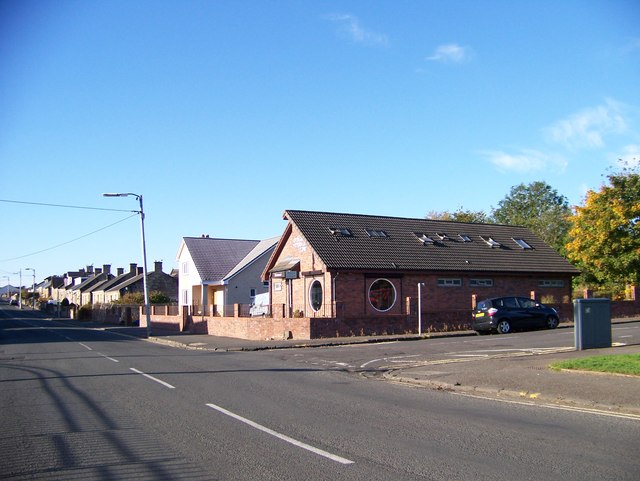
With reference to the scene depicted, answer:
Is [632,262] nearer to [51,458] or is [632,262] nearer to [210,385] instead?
[210,385]

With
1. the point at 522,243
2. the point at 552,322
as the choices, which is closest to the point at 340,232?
the point at 552,322

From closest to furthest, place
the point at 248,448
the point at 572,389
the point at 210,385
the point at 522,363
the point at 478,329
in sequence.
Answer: the point at 248,448 → the point at 572,389 → the point at 210,385 → the point at 522,363 → the point at 478,329

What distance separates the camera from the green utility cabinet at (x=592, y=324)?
17.3 metres

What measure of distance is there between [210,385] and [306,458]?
670 cm

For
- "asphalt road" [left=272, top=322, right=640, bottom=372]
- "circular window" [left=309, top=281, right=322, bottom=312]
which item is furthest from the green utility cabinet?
"circular window" [left=309, top=281, right=322, bottom=312]

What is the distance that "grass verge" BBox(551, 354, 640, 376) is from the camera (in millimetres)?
12521

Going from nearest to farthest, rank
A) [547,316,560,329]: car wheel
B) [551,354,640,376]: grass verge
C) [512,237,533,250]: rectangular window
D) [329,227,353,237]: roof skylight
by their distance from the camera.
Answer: [551,354,640,376]: grass verge → [547,316,560,329]: car wheel → [329,227,353,237]: roof skylight → [512,237,533,250]: rectangular window

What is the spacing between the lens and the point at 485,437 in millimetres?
7969

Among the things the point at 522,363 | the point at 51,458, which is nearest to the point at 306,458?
the point at 51,458

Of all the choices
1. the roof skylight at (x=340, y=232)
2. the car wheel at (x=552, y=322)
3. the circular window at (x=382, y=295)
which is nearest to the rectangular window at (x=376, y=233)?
the roof skylight at (x=340, y=232)

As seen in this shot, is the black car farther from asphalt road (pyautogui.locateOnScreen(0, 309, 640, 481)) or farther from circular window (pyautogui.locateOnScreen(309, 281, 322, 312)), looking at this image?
asphalt road (pyautogui.locateOnScreen(0, 309, 640, 481))

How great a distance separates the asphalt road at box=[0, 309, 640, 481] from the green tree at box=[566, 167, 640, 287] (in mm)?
29855

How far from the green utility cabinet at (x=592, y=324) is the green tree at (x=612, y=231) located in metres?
22.6

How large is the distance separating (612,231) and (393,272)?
53.2 feet
